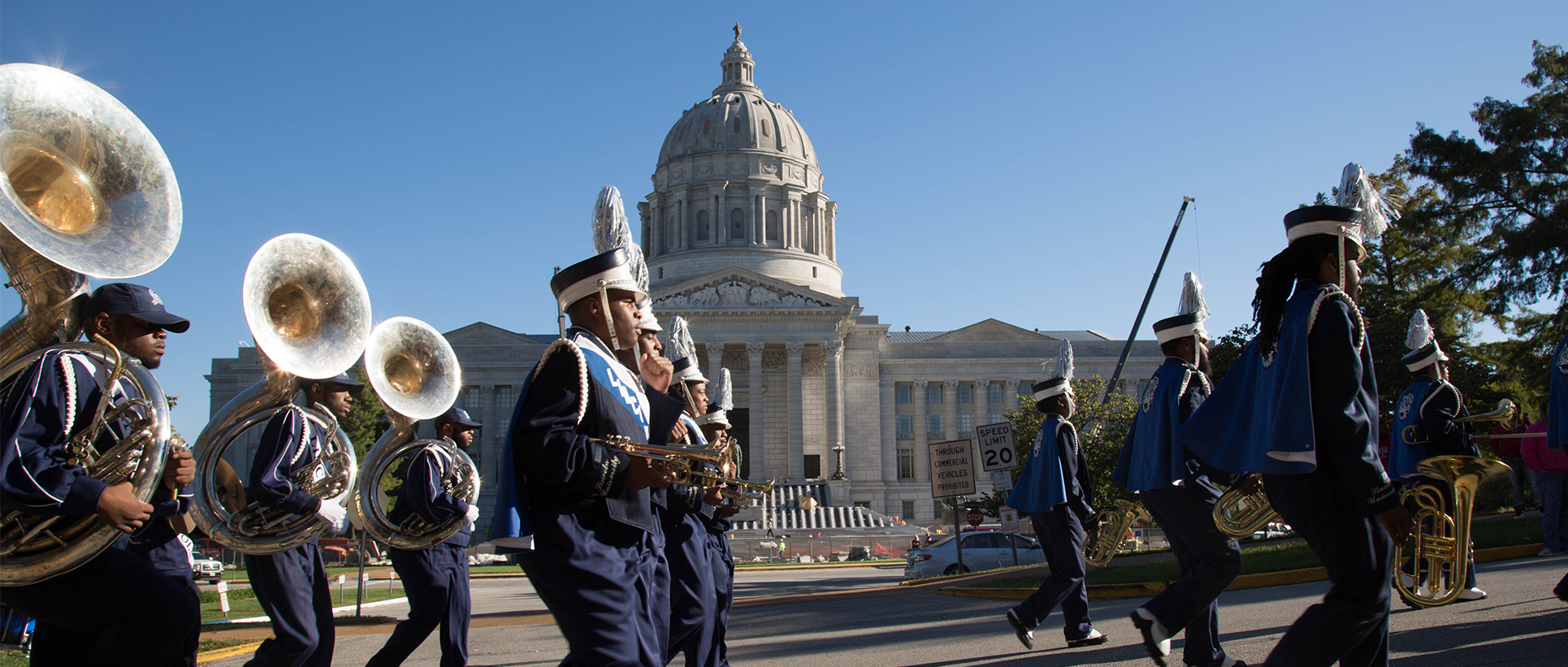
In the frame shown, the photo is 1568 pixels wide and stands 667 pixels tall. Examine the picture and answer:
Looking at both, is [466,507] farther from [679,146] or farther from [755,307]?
[679,146]

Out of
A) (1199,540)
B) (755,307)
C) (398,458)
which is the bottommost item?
(1199,540)

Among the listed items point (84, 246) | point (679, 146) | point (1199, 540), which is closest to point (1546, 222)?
point (1199, 540)

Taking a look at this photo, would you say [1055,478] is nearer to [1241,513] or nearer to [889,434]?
[1241,513]

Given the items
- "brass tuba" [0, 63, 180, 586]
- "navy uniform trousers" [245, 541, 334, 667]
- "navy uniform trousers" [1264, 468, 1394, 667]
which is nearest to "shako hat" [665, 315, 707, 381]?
"navy uniform trousers" [245, 541, 334, 667]

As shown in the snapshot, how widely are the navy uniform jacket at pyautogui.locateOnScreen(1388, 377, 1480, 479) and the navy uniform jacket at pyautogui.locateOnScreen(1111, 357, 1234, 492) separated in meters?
2.67

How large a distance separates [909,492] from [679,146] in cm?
3109

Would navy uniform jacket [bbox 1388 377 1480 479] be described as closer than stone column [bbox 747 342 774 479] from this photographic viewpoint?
Yes

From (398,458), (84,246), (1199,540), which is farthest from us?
(398,458)

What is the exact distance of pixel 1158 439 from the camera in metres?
6.81

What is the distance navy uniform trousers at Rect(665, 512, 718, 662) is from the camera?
6.19m

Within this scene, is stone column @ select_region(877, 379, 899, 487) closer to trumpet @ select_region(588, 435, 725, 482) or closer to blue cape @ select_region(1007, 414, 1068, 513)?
blue cape @ select_region(1007, 414, 1068, 513)

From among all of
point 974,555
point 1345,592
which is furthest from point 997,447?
point 1345,592

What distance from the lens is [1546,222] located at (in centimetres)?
2481

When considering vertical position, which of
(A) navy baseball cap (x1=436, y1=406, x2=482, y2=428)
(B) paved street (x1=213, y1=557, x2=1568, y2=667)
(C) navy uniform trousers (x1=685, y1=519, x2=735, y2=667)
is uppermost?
(A) navy baseball cap (x1=436, y1=406, x2=482, y2=428)
